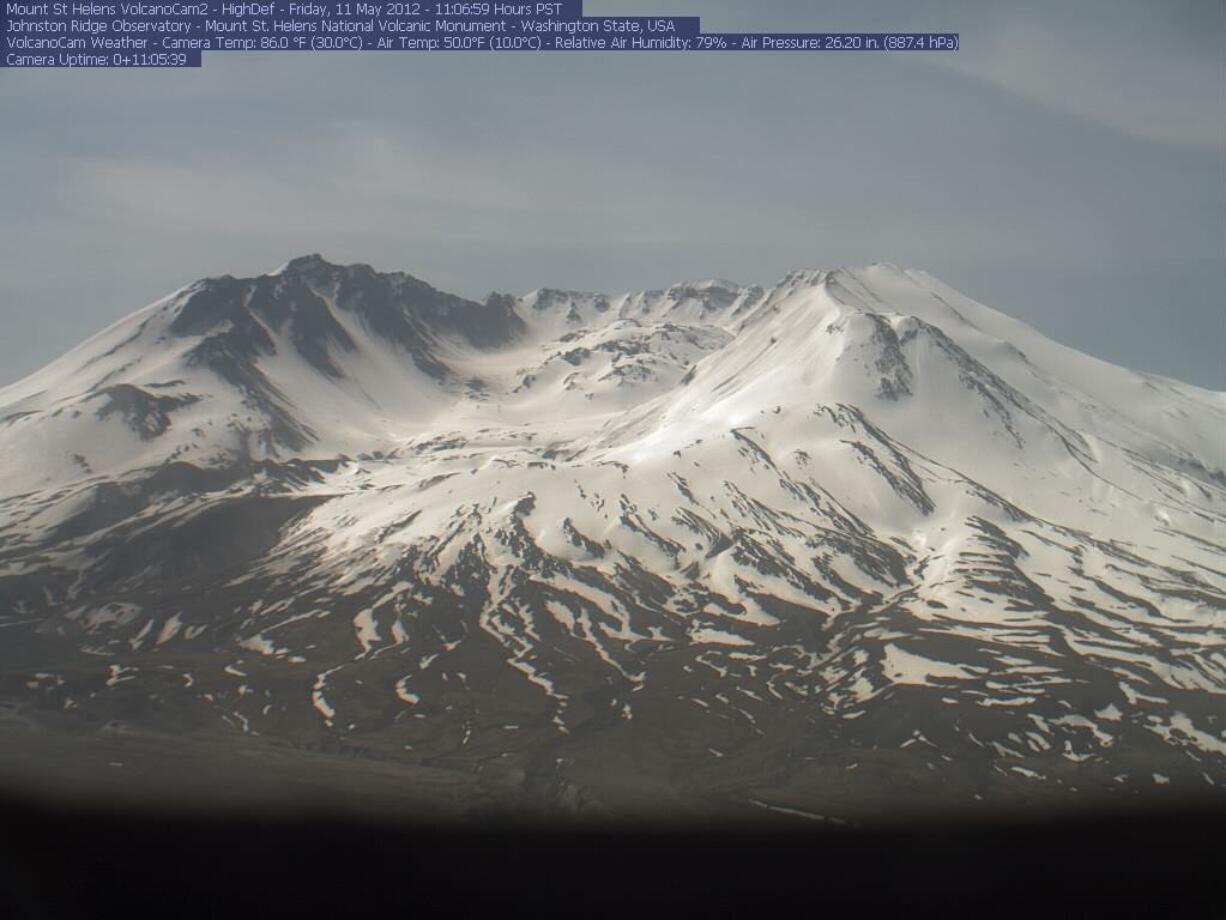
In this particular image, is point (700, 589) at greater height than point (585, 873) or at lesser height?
lesser

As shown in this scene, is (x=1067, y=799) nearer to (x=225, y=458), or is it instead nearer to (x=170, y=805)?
(x=170, y=805)

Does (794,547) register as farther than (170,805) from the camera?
Yes

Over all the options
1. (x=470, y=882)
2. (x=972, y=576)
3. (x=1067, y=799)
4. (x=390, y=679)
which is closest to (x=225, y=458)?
(x=390, y=679)

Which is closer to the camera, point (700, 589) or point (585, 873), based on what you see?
point (585, 873)

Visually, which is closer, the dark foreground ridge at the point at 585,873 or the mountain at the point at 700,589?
the dark foreground ridge at the point at 585,873
